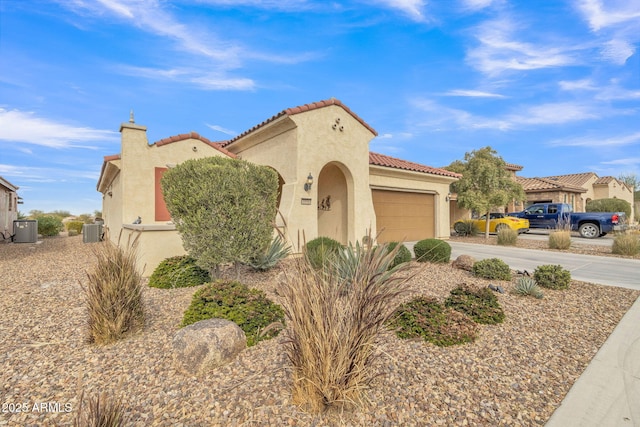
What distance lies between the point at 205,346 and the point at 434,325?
9.26 feet

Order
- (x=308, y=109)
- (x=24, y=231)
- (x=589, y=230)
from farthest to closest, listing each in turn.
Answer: (x=589, y=230), (x=24, y=231), (x=308, y=109)

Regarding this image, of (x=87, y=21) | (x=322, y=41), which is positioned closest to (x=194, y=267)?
(x=87, y=21)

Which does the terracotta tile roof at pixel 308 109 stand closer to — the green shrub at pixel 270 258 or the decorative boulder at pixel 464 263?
the green shrub at pixel 270 258

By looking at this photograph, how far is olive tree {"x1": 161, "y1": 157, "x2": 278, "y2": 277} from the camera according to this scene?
208 inches

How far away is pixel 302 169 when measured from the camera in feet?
31.3

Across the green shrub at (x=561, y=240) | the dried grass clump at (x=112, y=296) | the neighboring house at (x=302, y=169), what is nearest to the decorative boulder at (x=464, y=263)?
the neighboring house at (x=302, y=169)

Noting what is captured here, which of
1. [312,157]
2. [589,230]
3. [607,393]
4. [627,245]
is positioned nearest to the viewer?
[607,393]

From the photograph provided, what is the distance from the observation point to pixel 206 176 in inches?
209

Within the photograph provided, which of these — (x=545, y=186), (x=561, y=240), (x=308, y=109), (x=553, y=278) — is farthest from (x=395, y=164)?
(x=545, y=186)

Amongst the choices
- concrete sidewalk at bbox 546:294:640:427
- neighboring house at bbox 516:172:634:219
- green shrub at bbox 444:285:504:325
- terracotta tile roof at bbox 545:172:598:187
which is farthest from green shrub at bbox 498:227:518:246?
terracotta tile roof at bbox 545:172:598:187

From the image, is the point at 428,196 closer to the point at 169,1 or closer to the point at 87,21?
the point at 169,1

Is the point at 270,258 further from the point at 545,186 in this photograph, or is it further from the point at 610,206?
the point at 610,206

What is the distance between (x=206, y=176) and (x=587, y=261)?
38.7 ft

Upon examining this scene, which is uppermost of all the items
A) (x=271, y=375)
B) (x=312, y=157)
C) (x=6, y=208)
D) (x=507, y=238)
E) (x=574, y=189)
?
(x=574, y=189)
